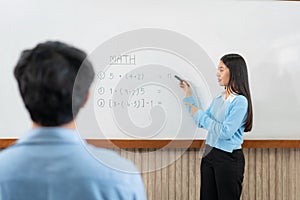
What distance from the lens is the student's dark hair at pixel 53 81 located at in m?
0.93

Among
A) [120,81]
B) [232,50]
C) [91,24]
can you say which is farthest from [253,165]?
[91,24]

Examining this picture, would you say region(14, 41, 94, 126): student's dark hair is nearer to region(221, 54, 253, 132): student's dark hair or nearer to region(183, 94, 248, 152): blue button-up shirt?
region(183, 94, 248, 152): blue button-up shirt

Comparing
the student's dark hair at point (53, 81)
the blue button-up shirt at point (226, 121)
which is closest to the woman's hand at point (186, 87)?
the blue button-up shirt at point (226, 121)

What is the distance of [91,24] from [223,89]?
0.92 meters

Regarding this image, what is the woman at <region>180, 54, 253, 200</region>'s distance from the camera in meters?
2.64

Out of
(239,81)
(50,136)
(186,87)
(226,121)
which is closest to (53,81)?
Result: (50,136)

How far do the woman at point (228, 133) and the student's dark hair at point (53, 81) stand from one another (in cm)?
175

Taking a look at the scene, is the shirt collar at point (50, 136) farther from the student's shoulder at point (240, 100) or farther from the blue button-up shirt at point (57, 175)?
the student's shoulder at point (240, 100)

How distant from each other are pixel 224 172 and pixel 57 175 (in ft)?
6.27

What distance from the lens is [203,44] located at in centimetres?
308

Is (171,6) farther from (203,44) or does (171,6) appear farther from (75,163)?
(75,163)

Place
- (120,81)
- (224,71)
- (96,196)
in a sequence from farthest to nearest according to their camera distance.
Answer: (120,81), (224,71), (96,196)

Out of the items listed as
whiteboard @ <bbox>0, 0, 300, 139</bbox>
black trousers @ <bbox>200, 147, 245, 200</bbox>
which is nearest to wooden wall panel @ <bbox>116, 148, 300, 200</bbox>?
whiteboard @ <bbox>0, 0, 300, 139</bbox>

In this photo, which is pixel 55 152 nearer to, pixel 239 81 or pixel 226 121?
pixel 226 121
